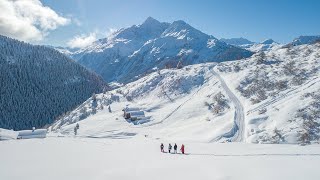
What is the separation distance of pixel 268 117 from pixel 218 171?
1701 inches

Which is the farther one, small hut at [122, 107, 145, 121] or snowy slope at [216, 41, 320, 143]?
small hut at [122, 107, 145, 121]

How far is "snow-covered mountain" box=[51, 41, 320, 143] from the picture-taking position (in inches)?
2709

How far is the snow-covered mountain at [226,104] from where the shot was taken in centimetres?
6881

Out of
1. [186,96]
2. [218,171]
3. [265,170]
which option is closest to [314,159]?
[265,170]

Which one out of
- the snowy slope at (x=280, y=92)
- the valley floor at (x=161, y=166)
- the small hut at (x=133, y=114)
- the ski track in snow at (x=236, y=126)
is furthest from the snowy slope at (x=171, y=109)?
the valley floor at (x=161, y=166)

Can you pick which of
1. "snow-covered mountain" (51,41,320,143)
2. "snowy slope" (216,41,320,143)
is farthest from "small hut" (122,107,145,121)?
"snowy slope" (216,41,320,143)

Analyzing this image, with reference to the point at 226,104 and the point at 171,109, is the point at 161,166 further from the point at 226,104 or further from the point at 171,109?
the point at 171,109

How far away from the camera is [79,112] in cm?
14550

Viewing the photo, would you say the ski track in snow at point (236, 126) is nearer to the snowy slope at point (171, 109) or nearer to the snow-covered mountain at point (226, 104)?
the snow-covered mountain at point (226, 104)

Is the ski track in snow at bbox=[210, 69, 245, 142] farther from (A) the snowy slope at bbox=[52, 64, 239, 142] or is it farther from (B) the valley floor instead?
(B) the valley floor

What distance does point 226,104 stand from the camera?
3861 inches

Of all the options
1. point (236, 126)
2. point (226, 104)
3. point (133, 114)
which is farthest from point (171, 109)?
A: point (236, 126)

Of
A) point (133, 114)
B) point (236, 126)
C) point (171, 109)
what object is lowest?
point (236, 126)

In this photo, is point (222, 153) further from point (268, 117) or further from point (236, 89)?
point (236, 89)
